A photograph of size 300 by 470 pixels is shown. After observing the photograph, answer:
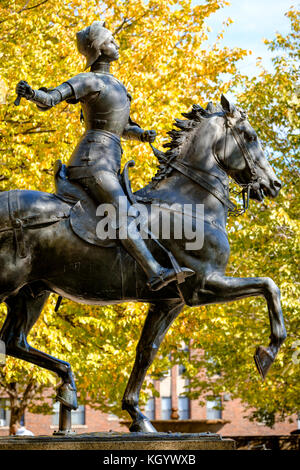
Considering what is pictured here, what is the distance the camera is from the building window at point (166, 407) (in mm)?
38188

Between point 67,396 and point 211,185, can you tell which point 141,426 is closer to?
point 67,396

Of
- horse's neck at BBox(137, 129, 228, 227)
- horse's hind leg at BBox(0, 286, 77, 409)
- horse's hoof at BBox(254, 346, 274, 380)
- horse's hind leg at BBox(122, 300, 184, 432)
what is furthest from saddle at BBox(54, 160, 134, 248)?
horse's hoof at BBox(254, 346, 274, 380)

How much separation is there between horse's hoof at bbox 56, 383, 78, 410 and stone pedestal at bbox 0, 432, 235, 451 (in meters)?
0.68

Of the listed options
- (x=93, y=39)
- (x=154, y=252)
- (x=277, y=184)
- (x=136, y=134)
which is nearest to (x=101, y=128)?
(x=136, y=134)

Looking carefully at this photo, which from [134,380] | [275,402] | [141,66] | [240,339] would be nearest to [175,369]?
[275,402]

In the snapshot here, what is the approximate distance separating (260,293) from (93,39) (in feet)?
9.20

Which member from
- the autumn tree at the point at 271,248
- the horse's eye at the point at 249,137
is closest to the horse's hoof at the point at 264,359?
the horse's eye at the point at 249,137

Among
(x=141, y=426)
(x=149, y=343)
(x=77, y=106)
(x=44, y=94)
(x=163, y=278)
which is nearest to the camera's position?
(x=163, y=278)

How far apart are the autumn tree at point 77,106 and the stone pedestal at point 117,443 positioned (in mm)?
6767

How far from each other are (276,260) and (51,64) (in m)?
7.49

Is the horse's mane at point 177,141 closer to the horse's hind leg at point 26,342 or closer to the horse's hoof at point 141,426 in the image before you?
the horse's hind leg at point 26,342

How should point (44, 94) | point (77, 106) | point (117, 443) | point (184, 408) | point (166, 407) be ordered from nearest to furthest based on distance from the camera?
point (117, 443) < point (44, 94) < point (77, 106) < point (166, 407) < point (184, 408)

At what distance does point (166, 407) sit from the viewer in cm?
3841

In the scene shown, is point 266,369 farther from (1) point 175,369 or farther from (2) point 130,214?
(1) point 175,369
